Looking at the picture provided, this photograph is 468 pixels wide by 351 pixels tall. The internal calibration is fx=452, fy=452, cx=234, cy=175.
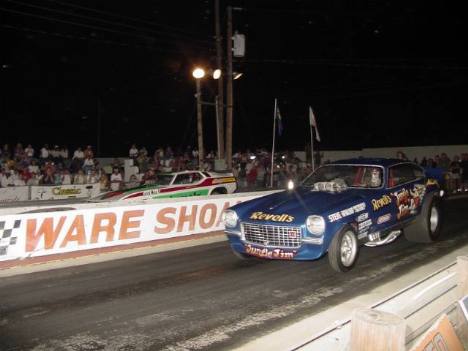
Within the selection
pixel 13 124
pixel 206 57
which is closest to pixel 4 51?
pixel 13 124

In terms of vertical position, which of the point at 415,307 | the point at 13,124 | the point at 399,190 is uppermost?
the point at 13,124

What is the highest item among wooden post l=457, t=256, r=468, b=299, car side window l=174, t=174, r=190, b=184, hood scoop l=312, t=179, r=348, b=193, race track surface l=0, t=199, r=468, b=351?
hood scoop l=312, t=179, r=348, b=193

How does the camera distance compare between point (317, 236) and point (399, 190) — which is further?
point (399, 190)

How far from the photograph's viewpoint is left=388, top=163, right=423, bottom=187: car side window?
27.2 feet

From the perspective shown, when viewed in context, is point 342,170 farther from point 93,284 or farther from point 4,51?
point 4,51

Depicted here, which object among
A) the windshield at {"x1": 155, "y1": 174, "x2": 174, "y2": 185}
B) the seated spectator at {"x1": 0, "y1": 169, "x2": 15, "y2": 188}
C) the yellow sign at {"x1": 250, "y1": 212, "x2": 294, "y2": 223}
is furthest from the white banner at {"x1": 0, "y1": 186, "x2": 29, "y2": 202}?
the yellow sign at {"x1": 250, "y1": 212, "x2": 294, "y2": 223}

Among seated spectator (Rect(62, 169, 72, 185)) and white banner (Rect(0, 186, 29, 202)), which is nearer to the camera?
white banner (Rect(0, 186, 29, 202))

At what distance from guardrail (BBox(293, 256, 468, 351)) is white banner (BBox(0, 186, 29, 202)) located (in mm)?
17983

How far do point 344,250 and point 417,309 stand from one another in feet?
11.0

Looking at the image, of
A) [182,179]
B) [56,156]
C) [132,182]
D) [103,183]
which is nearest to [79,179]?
[103,183]

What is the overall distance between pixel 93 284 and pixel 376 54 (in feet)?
122

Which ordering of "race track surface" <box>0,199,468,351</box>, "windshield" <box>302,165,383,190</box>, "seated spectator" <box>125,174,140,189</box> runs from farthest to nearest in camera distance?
"seated spectator" <box>125,174,140,189</box>, "windshield" <box>302,165,383,190</box>, "race track surface" <box>0,199,468,351</box>

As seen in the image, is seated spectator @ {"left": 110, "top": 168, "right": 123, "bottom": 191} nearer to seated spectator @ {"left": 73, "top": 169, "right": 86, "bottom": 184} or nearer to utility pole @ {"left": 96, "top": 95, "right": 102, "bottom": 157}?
seated spectator @ {"left": 73, "top": 169, "right": 86, "bottom": 184}

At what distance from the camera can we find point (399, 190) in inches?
327
